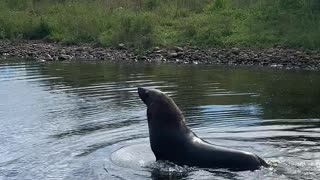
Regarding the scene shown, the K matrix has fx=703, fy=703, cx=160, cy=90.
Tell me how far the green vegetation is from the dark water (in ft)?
20.9

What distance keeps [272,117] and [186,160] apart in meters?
5.67

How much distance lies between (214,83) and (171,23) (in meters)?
16.2

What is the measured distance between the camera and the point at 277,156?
12.9 meters

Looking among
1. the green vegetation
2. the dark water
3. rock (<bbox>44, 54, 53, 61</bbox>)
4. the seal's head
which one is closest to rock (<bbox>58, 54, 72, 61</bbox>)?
rock (<bbox>44, 54, 53, 61</bbox>)

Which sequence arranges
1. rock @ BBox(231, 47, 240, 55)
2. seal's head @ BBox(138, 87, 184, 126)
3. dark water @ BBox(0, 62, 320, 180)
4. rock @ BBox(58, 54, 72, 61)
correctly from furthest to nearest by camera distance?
rock @ BBox(58, 54, 72, 61)
rock @ BBox(231, 47, 240, 55)
seal's head @ BBox(138, 87, 184, 126)
dark water @ BBox(0, 62, 320, 180)

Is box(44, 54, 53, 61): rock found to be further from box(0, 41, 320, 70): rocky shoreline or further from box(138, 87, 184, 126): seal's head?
box(138, 87, 184, 126): seal's head

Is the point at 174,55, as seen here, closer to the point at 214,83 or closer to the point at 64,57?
the point at 64,57

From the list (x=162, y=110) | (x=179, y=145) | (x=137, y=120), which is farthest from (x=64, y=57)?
(x=179, y=145)

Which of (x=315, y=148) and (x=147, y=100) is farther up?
(x=147, y=100)

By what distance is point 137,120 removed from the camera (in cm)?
1723

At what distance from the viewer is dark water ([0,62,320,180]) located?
12445 millimetres

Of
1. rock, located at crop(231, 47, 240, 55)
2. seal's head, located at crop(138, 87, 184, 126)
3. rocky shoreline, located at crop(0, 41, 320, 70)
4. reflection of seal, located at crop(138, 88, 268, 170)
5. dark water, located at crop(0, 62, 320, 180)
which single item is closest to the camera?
reflection of seal, located at crop(138, 88, 268, 170)

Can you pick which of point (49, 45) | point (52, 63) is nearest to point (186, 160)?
point (52, 63)

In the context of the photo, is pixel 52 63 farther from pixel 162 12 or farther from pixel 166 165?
pixel 166 165
